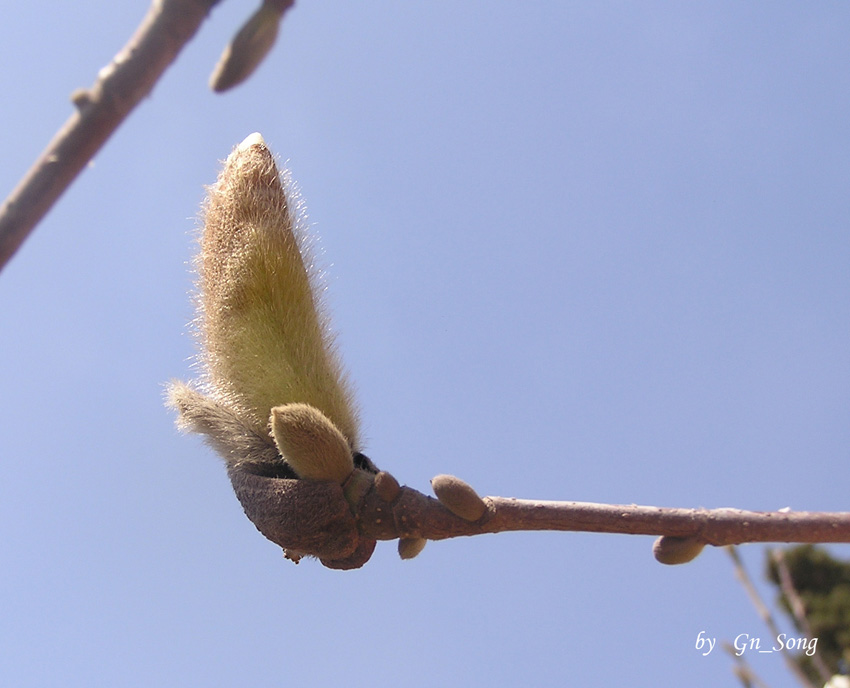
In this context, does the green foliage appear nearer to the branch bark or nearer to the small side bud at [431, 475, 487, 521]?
the small side bud at [431, 475, 487, 521]

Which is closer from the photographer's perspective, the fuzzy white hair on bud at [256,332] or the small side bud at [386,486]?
the small side bud at [386,486]

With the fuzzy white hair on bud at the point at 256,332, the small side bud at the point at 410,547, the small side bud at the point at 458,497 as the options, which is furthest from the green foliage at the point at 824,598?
the fuzzy white hair on bud at the point at 256,332

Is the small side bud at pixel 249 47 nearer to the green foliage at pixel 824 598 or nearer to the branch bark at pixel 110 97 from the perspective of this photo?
the branch bark at pixel 110 97

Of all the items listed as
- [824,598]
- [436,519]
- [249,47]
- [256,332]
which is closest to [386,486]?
[436,519]

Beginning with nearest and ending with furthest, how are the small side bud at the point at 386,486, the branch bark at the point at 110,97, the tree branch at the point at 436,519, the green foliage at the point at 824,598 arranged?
the branch bark at the point at 110,97 < the green foliage at the point at 824,598 < the tree branch at the point at 436,519 < the small side bud at the point at 386,486

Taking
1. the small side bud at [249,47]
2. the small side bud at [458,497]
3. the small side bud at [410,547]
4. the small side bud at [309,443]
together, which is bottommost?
the small side bud at [410,547]

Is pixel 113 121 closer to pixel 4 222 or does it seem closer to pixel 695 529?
pixel 4 222

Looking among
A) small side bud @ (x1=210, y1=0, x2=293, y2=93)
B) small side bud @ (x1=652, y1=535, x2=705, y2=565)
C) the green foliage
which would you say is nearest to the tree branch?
small side bud @ (x1=652, y1=535, x2=705, y2=565)
